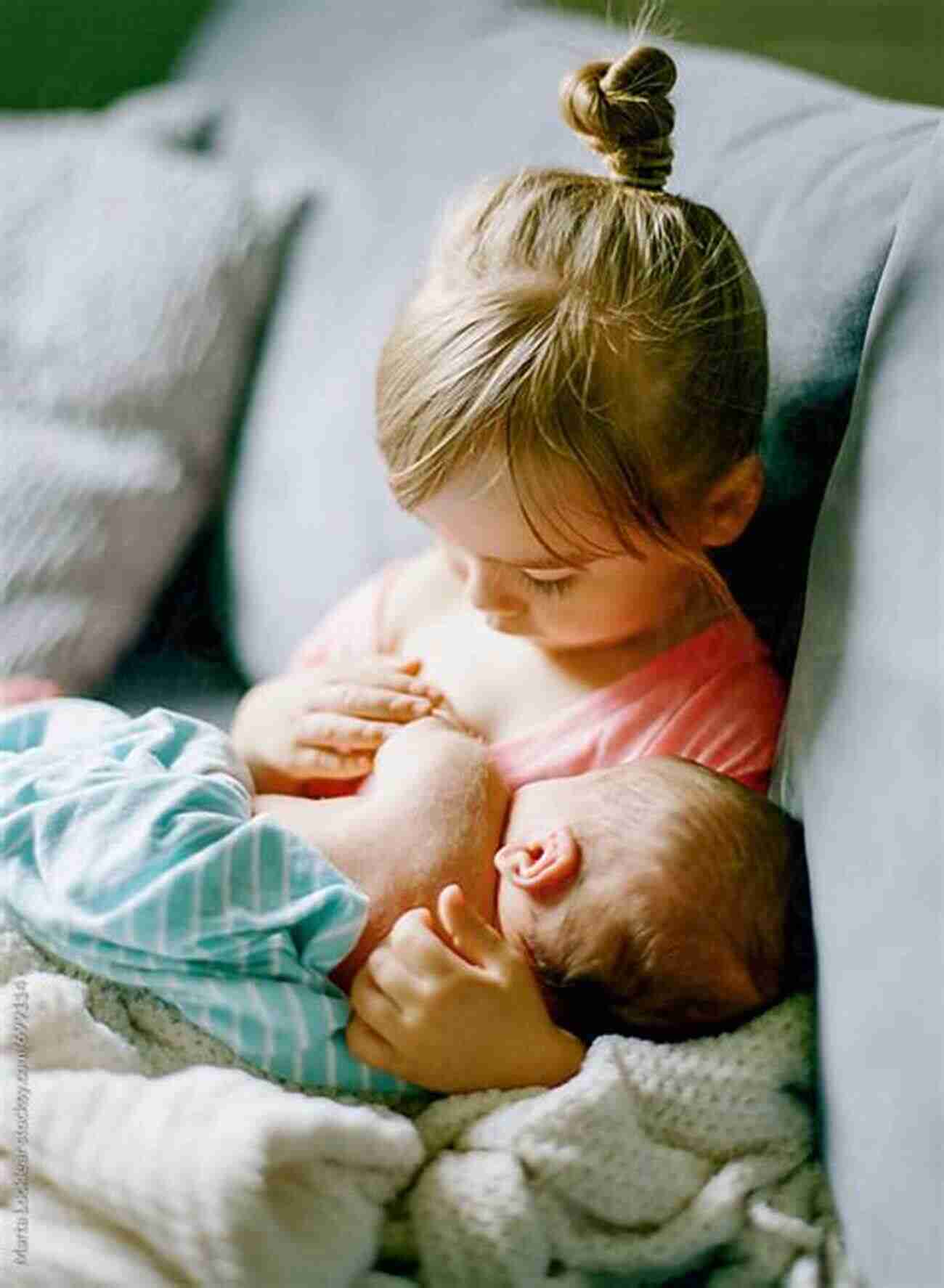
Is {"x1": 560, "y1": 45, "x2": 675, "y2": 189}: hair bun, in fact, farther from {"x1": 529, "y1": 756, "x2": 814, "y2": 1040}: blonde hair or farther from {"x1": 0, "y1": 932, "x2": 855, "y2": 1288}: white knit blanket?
{"x1": 0, "y1": 932, "x2": 855, "y2": 1288}: white knit blanket

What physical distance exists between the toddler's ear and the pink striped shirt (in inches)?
2.8

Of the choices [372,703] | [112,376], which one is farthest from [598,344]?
[112,376]

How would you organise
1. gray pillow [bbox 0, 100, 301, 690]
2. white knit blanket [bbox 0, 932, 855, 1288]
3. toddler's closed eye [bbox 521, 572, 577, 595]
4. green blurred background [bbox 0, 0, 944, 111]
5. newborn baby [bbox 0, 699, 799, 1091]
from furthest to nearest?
green blurred background [bbox 0, 0, 944, 111] → gray pillow [bbox 0, 100, 301, 690] → toddler's closed eye [bbox 521, 572, 577, 595] → newborn baby [bbox 0, 699, 799, 1091] → white knit blanket [bbox 0, 932, 855, 1288]

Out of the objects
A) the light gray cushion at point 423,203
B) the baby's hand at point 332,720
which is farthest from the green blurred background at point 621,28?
the baby's hand at point 332,720

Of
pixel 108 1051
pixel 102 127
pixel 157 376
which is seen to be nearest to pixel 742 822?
pixel 108 1051

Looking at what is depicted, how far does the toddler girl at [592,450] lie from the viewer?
0.88 meters

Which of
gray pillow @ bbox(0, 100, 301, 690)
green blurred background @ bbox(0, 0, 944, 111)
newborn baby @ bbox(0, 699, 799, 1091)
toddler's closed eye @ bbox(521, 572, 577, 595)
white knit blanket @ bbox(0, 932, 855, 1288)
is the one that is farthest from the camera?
green blurred background @ bbox(0, 0, 944, 111)

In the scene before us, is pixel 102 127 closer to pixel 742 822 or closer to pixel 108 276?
pixel 108 276

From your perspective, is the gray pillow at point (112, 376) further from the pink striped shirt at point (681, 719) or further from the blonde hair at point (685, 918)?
the blonde hair at point (685, 918)

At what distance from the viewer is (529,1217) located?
802 millimetres

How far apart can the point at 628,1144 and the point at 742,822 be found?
0.18 metres

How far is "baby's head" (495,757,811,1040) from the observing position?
854mm

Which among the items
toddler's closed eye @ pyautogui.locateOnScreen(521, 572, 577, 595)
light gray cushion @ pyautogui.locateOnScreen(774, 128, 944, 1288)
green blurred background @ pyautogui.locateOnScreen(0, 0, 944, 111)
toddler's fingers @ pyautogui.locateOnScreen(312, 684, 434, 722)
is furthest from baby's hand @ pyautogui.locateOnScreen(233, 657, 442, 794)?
green blurred background @ pyautogui.locateOnScreen(0, 0, 944, 111)

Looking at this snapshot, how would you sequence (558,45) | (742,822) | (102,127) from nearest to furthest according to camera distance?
1. (742,822)
2. (558,45)
3. (102,127)
